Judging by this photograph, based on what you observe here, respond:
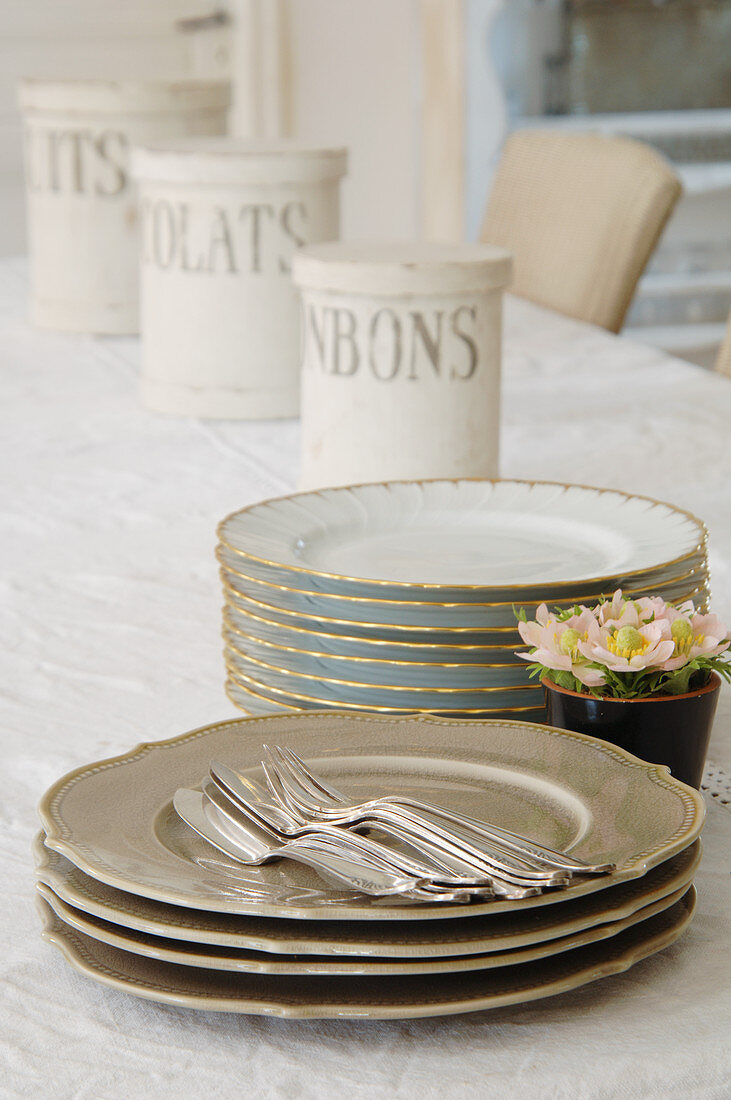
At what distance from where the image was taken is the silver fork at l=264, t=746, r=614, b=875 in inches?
16.1

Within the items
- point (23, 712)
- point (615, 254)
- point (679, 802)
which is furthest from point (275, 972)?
point (615, 254)

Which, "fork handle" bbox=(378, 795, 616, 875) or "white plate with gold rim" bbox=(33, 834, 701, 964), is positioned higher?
"fork handle" bbox=(378, 795, 616, 875)

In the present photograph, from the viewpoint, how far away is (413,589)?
1.91ft

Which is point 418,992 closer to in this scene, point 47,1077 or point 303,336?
point 47,1077

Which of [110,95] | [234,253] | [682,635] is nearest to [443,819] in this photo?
[682,635]

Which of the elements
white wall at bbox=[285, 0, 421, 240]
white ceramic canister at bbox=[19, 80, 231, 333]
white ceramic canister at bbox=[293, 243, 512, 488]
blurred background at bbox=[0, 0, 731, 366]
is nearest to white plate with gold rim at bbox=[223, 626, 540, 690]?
white ceramic canister at bbox=[293, 243, 512, 488]

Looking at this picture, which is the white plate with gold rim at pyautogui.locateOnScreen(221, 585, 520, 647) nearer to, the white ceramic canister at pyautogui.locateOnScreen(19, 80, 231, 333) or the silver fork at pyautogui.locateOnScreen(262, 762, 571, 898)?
the silver fork at pyautogui.locateOnScreen(262, 762, 571, 898)

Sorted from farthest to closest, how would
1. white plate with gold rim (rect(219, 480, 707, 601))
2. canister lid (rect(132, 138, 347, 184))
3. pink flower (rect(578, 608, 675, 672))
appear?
1. canister lid (rect(132, 138, 347, 184))
2. white plate with gold rim (rect(219, 480, 707, 601))
3. pink flower (rect(578, 608, 675, 672))

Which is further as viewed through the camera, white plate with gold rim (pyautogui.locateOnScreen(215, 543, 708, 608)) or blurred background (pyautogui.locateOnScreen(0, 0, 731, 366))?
blurred background (pyautogui.locateOnScreen(0, 0, 731, 366))

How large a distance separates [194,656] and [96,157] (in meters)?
0.89

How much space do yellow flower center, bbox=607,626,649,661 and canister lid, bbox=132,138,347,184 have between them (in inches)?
30.7

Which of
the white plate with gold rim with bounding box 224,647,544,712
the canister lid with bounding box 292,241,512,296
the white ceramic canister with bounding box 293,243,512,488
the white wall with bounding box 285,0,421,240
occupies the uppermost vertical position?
the white wall with bounding box 285,0,421,240

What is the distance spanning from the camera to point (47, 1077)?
0.40 metres

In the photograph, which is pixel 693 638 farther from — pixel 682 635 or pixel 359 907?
pixel 359 907
